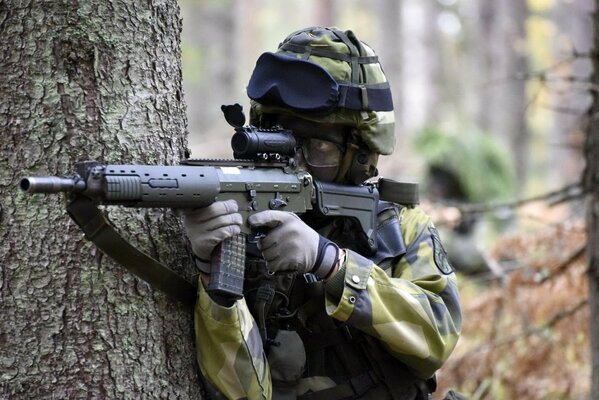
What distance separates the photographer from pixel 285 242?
9.65 ft

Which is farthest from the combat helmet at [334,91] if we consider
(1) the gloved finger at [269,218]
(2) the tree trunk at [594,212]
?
(2) the tree trunk at [594,212]

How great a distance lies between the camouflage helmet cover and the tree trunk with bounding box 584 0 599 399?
6.37ft

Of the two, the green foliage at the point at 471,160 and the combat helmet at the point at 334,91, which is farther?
the green foliage at the point at 471,160

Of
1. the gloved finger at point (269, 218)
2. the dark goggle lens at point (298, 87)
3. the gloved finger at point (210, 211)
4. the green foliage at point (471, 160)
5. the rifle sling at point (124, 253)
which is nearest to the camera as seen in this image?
the rifle sling at point (124, 253)

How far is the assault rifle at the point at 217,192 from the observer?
2498 mm

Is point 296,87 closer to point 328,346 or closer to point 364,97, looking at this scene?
point 364,97

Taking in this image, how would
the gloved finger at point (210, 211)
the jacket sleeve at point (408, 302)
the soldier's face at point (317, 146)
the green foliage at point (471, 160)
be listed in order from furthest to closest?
the green foliage at point (471, 160), the soldier's face at point (317, 146), the jacket sleeve at point (408, 302), the gloved finger at point (210, 211)

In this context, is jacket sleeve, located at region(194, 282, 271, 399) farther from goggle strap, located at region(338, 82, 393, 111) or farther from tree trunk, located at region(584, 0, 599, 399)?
tree trunk, located at region(584, 0, 599, 399)

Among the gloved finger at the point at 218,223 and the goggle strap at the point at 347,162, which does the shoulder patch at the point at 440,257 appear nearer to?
the goggle strap at the point at 347,162

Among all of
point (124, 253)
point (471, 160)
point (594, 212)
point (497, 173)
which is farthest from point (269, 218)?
point (497, 173)

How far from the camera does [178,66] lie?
328cm

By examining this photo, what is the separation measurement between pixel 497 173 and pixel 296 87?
941cm

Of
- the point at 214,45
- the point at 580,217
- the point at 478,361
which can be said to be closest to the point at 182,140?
the point at 478,361

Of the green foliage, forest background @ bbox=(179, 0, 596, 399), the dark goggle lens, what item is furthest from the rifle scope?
the green foliage
